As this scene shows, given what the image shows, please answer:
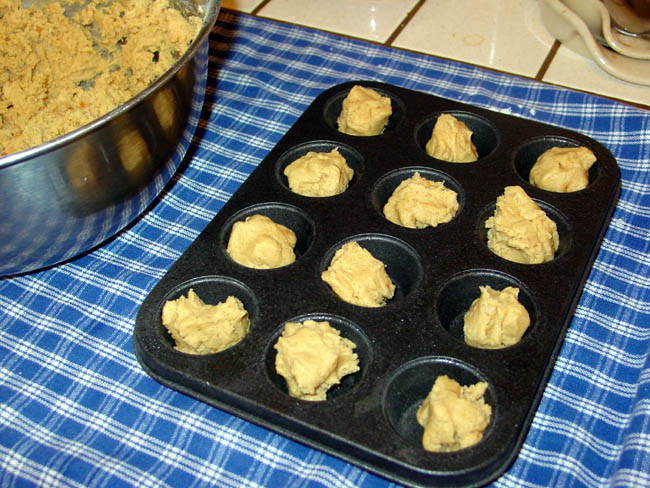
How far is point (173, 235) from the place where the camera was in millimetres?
1305

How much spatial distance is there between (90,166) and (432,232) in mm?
577

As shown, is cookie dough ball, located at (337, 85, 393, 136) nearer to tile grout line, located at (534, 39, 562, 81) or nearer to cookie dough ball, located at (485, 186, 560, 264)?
cookie dough ball, located at (485, 186, 560, 264)

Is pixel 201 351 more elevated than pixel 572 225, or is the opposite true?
pixel 572 225

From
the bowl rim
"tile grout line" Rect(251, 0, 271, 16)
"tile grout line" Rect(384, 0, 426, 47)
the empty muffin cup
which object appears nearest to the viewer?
the bowl rim

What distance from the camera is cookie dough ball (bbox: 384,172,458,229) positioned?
1183 millimetres

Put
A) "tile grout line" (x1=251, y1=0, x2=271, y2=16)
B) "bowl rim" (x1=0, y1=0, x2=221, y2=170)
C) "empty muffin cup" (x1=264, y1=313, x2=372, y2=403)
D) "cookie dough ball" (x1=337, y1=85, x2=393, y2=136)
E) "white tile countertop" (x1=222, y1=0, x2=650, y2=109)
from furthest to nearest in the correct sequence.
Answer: "tile grout line" (x1=251, y1=0, x2=271, y2=16)
"white tile countertop" (x1=222, y1=0, x2=650, y2=109)
"cookie dough ball" (x1=337, y1=85, x2=393, y2=136)
"empty muffin cup" (x1=264, y1=313, x2=372, y2=403)
"bowl rim" (x1=0, y1=0, x2=221, y2=170)

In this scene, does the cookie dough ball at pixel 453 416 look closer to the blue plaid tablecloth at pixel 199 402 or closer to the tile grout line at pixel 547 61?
the blue plaid tablecloth at pixel 199 402

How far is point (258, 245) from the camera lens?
3.68ft

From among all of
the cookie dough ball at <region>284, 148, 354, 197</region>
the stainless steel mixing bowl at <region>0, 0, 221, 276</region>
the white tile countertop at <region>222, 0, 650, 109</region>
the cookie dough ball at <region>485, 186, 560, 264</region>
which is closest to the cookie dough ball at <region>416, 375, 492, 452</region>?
the cookie dough ball at <region>485, 186, 560, 264</region>

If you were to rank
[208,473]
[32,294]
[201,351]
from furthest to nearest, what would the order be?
[32,294] < [201,351] < [208,473]

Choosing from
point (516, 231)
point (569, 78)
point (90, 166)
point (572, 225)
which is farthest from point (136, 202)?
point (569, 78)

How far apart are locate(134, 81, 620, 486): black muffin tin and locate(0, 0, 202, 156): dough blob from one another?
33 centimetres

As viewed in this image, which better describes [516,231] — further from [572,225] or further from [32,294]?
[32,294]

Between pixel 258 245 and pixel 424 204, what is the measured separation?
0.31 m
